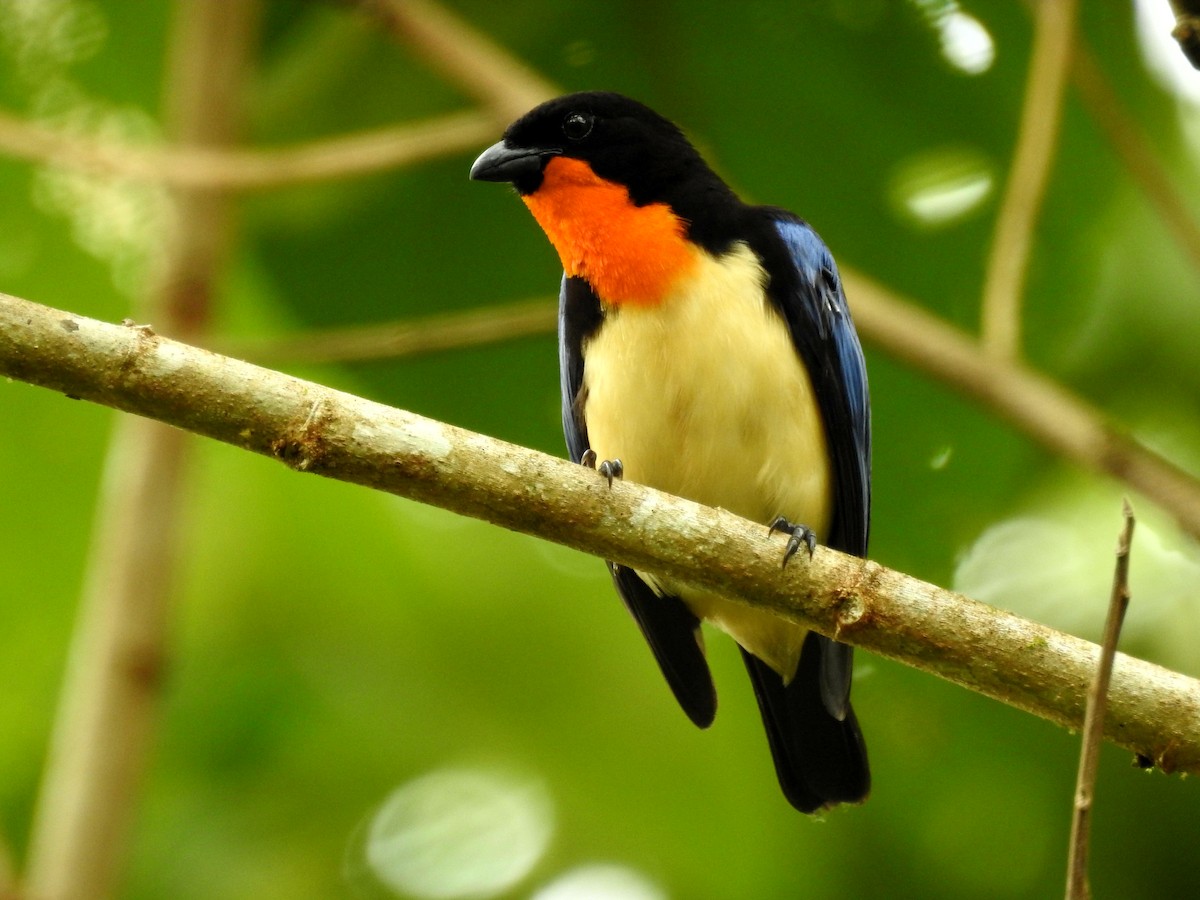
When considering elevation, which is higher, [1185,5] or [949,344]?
[949,344]

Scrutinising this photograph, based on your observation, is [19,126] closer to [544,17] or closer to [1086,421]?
[544,17]

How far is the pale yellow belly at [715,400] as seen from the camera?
381cm

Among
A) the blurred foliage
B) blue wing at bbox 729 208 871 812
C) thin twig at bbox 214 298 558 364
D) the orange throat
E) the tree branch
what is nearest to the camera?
the tree branch

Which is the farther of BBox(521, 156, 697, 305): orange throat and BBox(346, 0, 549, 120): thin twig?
BBox(346, 0, 549, 120): thin twig

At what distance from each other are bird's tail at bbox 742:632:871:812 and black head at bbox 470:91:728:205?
1.32 meters

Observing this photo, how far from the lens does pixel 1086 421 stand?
13.5ft

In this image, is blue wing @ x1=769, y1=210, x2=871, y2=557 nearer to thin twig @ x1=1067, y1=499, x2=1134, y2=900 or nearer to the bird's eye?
the bird's eye

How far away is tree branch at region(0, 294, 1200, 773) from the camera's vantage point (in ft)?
8.77

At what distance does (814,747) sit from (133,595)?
1915mm

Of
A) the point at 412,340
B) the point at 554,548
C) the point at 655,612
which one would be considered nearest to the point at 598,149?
the point at 412,340

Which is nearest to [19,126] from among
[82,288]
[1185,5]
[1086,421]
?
[82,288]

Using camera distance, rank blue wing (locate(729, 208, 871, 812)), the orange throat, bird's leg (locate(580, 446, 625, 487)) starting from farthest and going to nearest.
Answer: blue wing (locate(729, 208, 871, 812)), the orange throat, bird's leg (locate(580, 446, 625, 487))

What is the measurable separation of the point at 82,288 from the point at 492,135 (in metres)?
1.82

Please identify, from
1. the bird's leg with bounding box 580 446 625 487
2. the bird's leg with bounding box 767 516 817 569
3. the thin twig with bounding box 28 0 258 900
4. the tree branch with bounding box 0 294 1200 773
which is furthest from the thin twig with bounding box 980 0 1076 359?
the thin twig with bounding box 28 0 258 900
